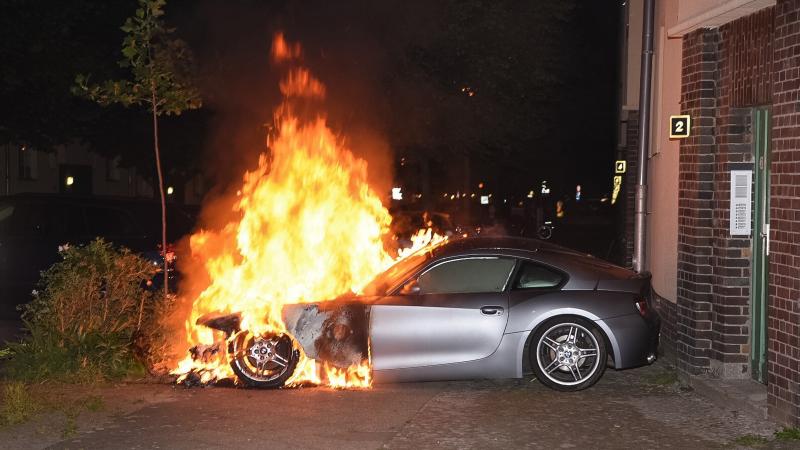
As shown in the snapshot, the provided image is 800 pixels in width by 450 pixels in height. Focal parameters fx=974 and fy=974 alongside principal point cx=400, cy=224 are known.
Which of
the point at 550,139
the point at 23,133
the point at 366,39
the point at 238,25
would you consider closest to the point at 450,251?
the point at 238,25

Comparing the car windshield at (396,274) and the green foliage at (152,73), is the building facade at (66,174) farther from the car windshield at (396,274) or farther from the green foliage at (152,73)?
the car windshield at (396,274)

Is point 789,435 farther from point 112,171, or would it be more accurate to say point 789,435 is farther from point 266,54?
point 112,171

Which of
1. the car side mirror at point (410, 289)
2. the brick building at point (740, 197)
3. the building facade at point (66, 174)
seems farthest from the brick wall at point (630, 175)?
the building facade at point (66, 174)

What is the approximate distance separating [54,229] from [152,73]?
336cm

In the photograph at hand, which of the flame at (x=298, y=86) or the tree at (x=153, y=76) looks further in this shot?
the flame at (x=298, y=86)

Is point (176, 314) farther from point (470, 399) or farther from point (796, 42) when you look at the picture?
point (796, 42)

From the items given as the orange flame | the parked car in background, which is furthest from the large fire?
the orange flame

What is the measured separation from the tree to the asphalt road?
110 inches

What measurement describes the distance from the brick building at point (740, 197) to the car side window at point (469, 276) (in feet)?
6.26

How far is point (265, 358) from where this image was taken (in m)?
8.69

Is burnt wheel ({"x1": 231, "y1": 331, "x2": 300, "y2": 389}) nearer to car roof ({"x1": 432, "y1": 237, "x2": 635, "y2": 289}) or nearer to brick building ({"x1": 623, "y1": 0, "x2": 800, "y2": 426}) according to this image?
car roof ({"x1": 432, "y1": 237, "x2": 635, "y2": 289})

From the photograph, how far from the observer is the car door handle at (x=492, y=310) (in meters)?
8.52

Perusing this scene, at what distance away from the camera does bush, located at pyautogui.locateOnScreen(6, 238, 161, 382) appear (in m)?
8.89

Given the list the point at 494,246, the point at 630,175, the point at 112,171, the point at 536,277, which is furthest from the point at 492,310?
the point at 112,171
